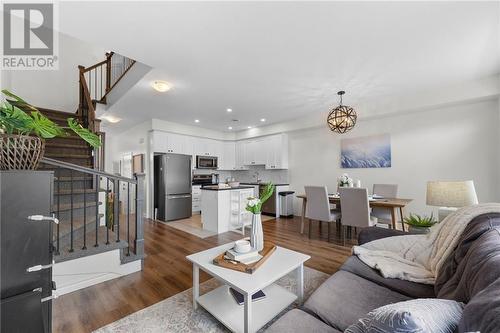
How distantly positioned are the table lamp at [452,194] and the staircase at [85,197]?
3384 mm

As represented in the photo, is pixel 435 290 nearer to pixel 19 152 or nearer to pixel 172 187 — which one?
pixel 19 152

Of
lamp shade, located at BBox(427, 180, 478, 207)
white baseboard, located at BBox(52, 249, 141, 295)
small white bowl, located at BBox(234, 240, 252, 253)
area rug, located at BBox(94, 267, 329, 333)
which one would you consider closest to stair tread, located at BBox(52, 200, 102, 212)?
white baseboard, located at BBox(52, 249, 141, 295)

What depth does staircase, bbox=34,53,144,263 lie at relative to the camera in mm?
2180

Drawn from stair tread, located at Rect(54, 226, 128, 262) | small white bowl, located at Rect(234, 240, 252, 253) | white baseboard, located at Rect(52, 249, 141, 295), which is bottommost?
white baseboard, located at Rect(52, 249, 141, 295)

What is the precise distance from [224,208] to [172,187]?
1.71 metres

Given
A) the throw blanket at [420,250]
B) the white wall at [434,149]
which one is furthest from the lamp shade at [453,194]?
the white wall at [434,149]

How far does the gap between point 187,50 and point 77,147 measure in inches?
102

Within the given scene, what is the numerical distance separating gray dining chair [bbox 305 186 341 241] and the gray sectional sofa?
75.1 inches

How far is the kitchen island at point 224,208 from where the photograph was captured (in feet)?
13.3

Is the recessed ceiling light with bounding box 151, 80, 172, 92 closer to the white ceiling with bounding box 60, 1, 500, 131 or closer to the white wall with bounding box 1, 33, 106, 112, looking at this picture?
the white ceiling with bounding box 60, 1, 500, 131

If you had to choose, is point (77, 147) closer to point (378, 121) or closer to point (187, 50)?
point (187, 50)

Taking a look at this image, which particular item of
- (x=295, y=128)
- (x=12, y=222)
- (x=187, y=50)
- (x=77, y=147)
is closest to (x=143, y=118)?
(x=77, y=147)

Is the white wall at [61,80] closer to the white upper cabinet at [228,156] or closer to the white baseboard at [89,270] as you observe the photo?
the white upper cabinet at [228,156]

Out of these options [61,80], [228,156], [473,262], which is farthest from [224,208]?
[61,80]
